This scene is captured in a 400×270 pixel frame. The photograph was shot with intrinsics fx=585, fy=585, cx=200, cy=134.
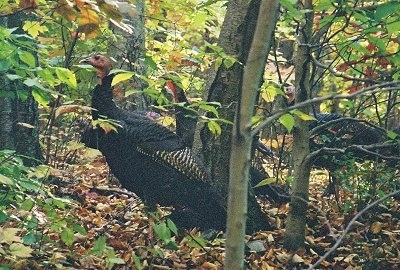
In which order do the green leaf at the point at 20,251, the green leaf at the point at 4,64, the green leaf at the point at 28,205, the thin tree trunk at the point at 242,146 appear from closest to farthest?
the thin tree trunk at the point at 242,146, the green leaf at the point at 4,64, the green leaf at the point at 20,251, the green leaf at the point at 28,205

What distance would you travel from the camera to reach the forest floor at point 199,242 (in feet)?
13.7

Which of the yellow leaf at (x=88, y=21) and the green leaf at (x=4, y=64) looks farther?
the green leaf at (x=4, y=64)

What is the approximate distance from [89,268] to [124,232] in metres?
1.05

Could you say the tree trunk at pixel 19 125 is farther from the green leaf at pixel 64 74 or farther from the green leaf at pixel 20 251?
the green leaf at pixel 20 251

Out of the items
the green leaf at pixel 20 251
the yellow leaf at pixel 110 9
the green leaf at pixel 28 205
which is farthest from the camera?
the green leaf at pixel 28 205

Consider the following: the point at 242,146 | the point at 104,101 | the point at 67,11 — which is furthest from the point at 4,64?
the point at 104,101

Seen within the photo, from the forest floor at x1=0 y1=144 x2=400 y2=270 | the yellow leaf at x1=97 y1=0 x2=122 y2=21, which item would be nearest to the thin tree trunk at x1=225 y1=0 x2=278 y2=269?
the yellow leaf at x1=97 y1=0 x2=122 y2=21

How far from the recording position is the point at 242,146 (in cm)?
214

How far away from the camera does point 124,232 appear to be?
17.3 feet

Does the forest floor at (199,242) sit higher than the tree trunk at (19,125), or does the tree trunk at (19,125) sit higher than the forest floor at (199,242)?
the tree trunk at (19,125)

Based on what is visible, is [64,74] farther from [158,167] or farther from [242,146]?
[158,167]

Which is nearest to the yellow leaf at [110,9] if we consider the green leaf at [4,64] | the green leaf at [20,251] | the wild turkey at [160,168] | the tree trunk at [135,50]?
the green leaf at [4,64]

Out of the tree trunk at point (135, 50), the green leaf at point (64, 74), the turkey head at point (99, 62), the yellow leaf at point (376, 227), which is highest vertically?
the tree trunk at point (135, 50)

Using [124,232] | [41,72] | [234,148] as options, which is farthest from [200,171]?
[234,148]
